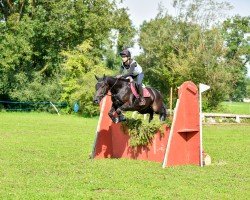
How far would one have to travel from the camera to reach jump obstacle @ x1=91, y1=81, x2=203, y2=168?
10.7 meters

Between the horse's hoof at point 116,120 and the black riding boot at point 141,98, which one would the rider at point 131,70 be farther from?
the horse's hoof at point 116,120

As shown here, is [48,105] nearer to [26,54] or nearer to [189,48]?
[26,54]

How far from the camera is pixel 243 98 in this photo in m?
140

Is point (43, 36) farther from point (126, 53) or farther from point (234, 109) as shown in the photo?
point (234, 109)

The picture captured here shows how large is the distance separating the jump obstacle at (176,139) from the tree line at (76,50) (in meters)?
20.8

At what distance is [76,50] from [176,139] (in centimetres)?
2941

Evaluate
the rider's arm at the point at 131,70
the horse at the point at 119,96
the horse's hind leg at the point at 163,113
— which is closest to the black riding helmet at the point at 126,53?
the rider's arm at the point at 131,70

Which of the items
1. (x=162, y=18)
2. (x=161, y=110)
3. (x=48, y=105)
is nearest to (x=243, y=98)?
(x=162, y=18)

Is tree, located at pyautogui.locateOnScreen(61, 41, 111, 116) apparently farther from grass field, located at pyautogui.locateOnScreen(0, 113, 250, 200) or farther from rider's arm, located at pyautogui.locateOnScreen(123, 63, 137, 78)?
rider's arm, located at pyautogui.locateOnScreen(123, 63, 137, 78)

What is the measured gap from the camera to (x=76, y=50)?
3916cm

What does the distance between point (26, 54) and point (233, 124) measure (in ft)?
60.2

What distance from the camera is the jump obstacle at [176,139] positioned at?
10711 mm

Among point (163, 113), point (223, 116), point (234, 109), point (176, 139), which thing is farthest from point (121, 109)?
point (234, 109)

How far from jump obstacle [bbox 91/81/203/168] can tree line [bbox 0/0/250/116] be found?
20.8 metres
